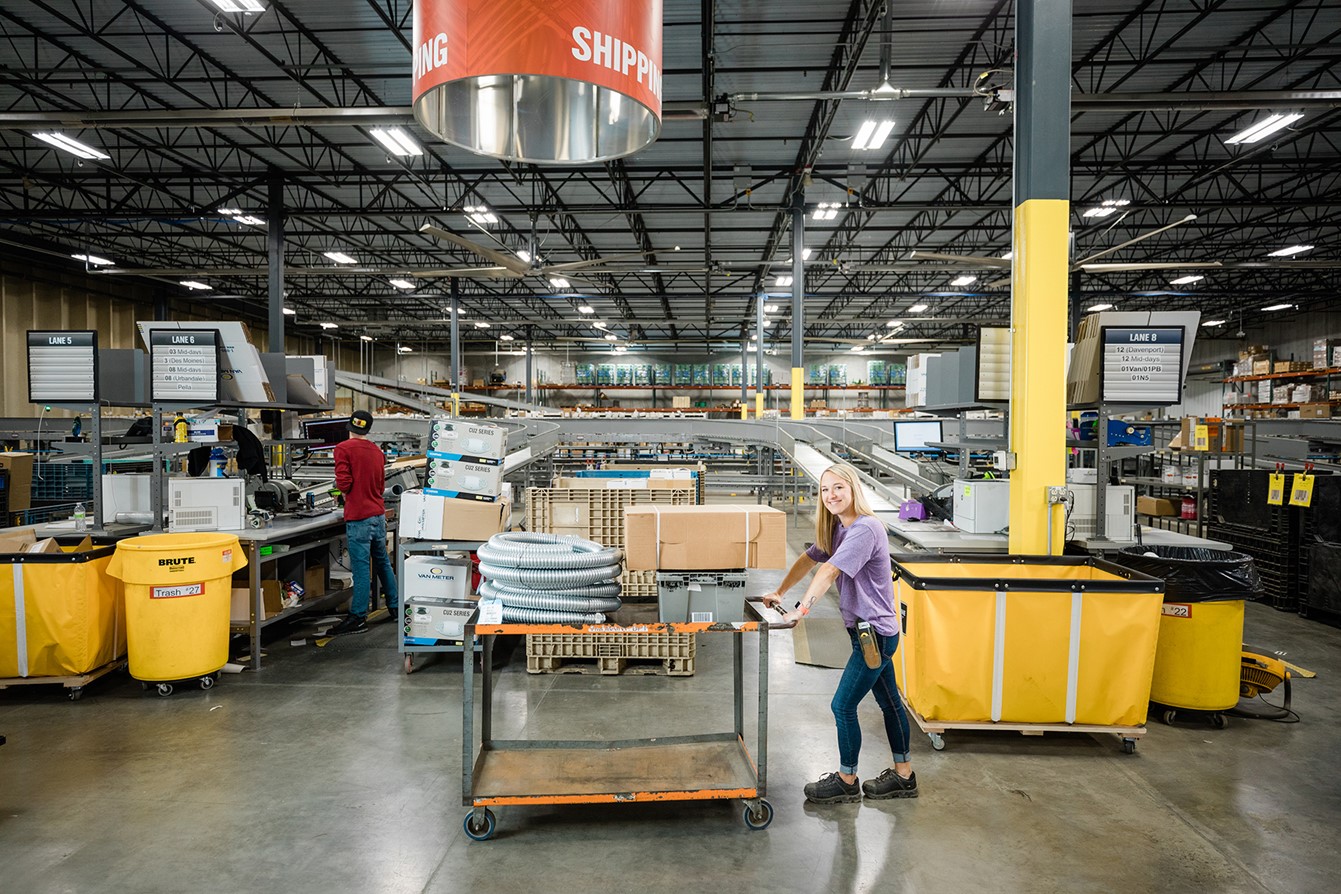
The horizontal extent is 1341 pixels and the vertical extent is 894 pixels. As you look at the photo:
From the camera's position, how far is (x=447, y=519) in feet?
16.7

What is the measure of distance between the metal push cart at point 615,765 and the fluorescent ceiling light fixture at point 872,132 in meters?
7.54

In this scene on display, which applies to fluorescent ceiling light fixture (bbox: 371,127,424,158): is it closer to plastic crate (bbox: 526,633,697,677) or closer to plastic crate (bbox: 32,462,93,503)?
plastic crate (bbox: 32,462,93,503)

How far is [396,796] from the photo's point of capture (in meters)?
3.32

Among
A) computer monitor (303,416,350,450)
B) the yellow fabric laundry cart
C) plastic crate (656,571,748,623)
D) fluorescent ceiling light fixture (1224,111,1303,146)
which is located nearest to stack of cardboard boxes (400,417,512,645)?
plastic crate (656,571,748,623)

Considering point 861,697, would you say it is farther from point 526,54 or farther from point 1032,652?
point 526,54

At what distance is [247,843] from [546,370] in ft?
99.3

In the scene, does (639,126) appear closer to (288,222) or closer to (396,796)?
(396,796)

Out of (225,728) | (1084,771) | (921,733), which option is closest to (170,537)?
(225,728)

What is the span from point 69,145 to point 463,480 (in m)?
9.58

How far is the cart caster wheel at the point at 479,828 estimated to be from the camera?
9.71 feet

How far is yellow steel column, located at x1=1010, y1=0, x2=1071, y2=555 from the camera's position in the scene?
14.2ft

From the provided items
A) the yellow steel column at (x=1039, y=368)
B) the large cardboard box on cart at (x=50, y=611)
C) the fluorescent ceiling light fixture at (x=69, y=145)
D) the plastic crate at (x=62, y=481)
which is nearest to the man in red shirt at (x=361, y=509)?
the large cardboard box on cart at (x=50, y=611)

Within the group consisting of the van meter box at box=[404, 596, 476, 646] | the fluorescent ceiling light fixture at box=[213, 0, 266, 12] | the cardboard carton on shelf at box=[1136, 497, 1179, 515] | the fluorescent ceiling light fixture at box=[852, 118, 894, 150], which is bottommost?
the van meter box at box=[404, 596, 476, 646]

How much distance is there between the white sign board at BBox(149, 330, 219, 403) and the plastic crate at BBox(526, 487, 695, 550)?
2.60m
